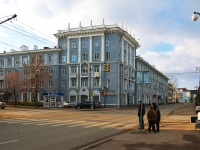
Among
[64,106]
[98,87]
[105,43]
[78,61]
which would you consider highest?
[105,43]

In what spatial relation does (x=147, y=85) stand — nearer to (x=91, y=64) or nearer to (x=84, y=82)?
(x=84, y=82)

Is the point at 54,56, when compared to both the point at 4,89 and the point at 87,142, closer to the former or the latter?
the point at 4,89

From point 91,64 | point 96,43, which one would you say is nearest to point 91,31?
point 96,43

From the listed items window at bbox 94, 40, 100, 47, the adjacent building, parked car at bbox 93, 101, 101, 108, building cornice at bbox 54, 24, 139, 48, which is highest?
building cornice at bbox 54, 24, 139, 48

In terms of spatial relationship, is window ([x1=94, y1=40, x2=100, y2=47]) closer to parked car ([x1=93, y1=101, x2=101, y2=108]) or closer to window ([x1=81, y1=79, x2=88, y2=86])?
window ([x1=81, y1=79, x2=88, y2=86])

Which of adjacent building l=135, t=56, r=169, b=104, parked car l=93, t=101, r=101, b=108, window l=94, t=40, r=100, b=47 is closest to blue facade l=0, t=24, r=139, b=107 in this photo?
window l=94, t=40, r=100, b=47

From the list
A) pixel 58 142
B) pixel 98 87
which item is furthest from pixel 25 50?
pixel 58 142

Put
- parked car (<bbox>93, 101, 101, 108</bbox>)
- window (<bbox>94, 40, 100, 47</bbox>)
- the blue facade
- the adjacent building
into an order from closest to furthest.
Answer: parked car (<bbox>93, 101, 101, 108</bbox>) → the blue facade → window (<bbox>94, 40, 100, 47</bbox>) → the adjacent building

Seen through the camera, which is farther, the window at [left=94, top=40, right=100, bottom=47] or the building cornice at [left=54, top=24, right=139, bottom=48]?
the window at [left=94, top=40, right=100, bottom=47]

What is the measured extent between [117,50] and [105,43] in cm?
332

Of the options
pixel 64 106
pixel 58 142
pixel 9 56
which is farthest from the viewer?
pixel 9 56

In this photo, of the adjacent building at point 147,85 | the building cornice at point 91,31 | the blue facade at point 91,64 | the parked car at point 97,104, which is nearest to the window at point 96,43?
the blue facade at point 91,64

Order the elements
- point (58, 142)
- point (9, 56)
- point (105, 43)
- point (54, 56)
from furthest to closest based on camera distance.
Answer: point (9, 56) < point (54, 56) < point (105, 43) < point (58, 142)

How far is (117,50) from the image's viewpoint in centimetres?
6069
